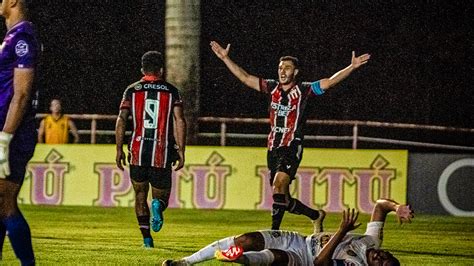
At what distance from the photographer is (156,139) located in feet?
41.8

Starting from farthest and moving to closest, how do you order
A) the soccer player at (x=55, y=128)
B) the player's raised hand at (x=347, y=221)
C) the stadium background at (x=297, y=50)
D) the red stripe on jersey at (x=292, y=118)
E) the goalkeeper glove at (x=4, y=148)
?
the stadium background at (x=297, y=50), the soccer player at (x=55, y=128), the red stripe on jersey at (x=292, y=118), the player's raised hand at (x=347, y=221), the goalkeeper glove at (x=4, y=148)

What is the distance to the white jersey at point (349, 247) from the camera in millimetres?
9156

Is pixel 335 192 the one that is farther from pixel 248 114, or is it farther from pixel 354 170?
pixel 248 114

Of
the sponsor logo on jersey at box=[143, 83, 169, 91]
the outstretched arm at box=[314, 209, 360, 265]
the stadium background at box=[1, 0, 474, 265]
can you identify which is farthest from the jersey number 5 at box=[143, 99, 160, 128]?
the stadium background at box=[1, 0, 474, 265]

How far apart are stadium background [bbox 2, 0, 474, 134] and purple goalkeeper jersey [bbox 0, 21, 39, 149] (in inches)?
1433

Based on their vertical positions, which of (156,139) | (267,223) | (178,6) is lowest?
(267,223)

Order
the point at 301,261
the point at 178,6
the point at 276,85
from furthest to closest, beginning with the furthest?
the point at 178,6 → the point at 276,85 → the point at 301,261

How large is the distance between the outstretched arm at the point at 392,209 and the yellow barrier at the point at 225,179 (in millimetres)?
8083

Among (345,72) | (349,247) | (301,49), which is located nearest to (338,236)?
(349,247)

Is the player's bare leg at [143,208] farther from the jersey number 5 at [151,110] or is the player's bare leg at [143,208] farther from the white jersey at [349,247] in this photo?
the white jersey at [349,247]

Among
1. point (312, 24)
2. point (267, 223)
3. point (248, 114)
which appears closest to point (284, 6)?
point (312, 24)

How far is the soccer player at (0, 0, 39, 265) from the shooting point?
852 centimetres

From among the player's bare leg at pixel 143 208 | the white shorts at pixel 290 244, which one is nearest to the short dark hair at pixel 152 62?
the player's bare leg at pixel 143 208

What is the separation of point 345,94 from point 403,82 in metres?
2.53
